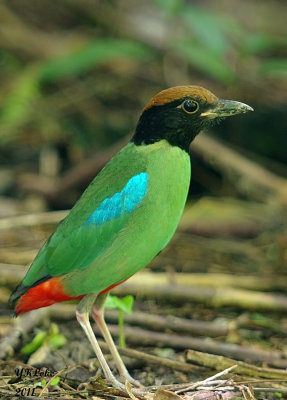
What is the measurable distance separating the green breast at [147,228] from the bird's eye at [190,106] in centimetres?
24

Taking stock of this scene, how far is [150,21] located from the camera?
984 centimetres

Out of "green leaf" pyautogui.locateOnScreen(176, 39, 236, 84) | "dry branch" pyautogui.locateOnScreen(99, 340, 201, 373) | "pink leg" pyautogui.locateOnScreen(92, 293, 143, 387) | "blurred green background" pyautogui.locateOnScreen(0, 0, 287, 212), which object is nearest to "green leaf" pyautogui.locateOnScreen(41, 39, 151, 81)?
"blurred green background" pyautogui.locateOnScreen(0, 0, 287, 212)

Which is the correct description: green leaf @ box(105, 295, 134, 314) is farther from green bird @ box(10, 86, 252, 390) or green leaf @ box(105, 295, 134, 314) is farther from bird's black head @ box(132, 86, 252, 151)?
bird's black head @ box(132, 86, 252, 151)

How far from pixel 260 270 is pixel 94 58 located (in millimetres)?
2941

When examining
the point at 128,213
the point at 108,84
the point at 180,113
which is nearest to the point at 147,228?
the point at 128,213

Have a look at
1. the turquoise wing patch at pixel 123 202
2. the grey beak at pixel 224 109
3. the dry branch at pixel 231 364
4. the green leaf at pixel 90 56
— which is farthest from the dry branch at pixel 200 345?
the green leaf at pixel 90 56

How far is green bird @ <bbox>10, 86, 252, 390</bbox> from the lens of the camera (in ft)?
11.8

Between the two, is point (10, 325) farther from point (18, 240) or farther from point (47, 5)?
point (47, 5)

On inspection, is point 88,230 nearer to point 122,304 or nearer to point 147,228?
point 147,228

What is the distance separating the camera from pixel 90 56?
762 cm

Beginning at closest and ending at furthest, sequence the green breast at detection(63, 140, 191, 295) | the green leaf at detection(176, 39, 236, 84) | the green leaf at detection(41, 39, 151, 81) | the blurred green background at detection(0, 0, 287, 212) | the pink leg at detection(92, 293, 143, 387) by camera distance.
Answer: the green breast at detection(63, 140, 191, 295), the pink leg at detection(92, 293, 143, 387), the green leaf at detection(176, 39, 236, 84), the blurred green background at detection(0, 0, 287, 212), the green leaf at detection(41, 39, 151, 81)

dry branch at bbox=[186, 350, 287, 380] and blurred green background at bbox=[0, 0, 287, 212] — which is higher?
blurred green background at bbox=[0, 0, 287, 212]

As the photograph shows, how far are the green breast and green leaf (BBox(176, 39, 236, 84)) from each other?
11.9ft

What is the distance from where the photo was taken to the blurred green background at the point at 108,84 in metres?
7.28
